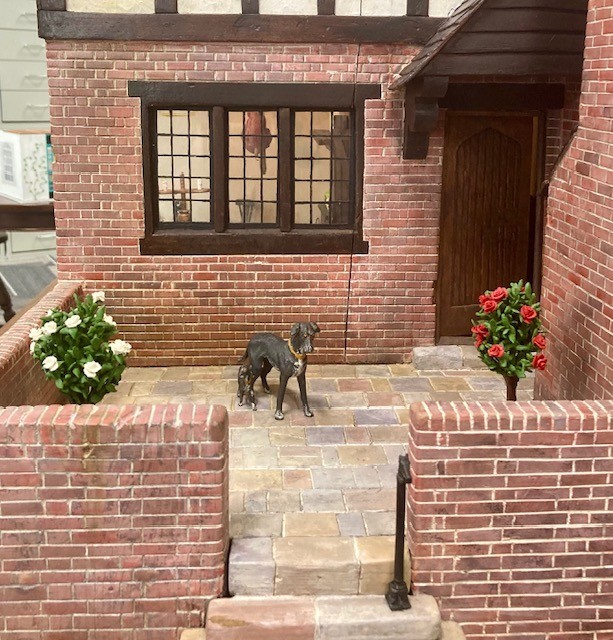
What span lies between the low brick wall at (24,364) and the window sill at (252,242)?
3.91 ft

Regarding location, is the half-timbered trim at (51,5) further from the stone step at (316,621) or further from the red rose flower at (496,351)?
the stone step at (316,621)

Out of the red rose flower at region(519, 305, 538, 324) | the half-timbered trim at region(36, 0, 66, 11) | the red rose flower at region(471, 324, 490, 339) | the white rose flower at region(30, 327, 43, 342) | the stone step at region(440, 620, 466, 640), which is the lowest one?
the stone step at region(440, 620, 466, 640)

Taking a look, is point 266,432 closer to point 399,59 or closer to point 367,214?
point 367,214

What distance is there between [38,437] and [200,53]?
197 inches

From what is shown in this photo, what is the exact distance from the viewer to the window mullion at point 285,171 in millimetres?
9117

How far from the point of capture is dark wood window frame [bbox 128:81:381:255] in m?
8.94

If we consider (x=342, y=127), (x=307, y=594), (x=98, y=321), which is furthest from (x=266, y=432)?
(x=342, y=127)

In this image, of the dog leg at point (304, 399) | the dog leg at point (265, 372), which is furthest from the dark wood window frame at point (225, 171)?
the dog leg at point (304, 399)

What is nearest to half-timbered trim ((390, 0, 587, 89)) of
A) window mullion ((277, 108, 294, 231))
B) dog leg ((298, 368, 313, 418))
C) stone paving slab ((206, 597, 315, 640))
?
window mullion ((277, 108, 294, 231))

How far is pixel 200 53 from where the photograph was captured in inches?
348

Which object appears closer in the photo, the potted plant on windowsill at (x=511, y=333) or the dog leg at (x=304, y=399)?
the potted plant on windowsill at (x=511, y=333)

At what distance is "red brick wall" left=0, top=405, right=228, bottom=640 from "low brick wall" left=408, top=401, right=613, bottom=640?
1.27 m

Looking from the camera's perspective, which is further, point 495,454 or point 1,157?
point 1,157

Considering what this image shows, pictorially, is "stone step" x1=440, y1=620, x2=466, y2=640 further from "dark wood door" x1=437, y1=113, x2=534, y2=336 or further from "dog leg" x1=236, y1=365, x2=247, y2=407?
"dark wood door" x1=437, y1=113, x2=534, y2=336
